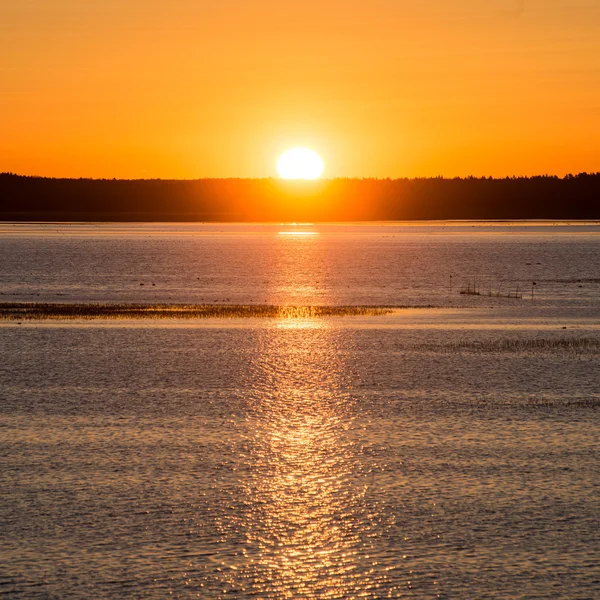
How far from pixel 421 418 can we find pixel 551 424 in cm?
275

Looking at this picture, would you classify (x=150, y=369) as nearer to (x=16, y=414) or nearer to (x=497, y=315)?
(x=16, y=414)

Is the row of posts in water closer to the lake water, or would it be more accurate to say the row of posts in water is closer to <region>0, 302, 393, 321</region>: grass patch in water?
<region>0, 302, 393, 321</region>: grass patch in water

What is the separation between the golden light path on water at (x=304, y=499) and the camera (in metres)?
12.3

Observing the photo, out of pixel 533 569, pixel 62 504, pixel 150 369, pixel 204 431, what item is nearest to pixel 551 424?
A: pixel 204 431

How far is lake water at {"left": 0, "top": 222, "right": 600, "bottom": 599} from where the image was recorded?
12.6 m

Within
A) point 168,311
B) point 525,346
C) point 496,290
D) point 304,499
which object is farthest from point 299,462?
point 496,290

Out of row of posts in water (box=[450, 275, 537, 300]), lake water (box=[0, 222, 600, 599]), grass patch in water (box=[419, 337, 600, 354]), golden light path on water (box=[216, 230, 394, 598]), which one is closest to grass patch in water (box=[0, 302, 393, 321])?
lake water (box=[0, 222, 600, 599])

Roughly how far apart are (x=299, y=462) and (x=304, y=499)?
237 centimetres

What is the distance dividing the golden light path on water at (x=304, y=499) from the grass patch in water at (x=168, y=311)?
18.8m

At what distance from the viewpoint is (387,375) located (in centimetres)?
2797

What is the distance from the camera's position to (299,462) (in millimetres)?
18031

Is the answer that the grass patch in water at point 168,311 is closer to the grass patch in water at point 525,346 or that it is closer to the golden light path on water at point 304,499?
the grass patch in water at point 525,346

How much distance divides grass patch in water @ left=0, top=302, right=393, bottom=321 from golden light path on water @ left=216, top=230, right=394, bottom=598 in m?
18.8

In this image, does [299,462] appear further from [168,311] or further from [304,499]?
[168,311]
